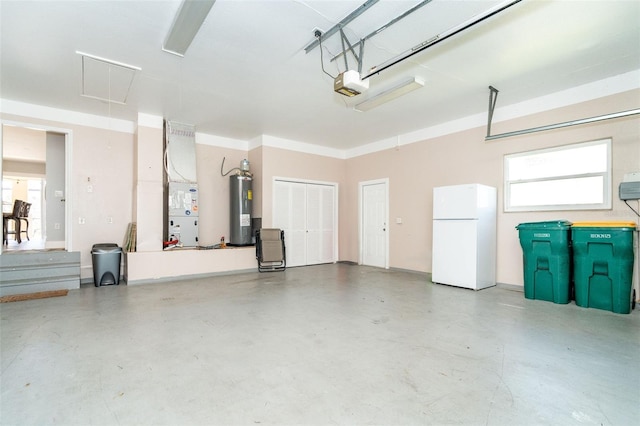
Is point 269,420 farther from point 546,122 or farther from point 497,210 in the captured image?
point 546,122

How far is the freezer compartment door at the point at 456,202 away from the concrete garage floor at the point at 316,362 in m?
1.32

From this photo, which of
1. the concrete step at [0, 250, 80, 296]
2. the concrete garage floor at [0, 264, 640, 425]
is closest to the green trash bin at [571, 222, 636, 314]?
the concrete garage floor at [0, 264, 640, 425]

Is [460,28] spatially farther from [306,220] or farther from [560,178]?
[306,220]

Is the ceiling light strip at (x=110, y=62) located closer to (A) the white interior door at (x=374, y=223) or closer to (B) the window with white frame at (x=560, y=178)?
(A) the white interior door at (x=374, y=223)

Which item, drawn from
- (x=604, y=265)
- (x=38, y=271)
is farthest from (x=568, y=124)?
(x=38, y=271)

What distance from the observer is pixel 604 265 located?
355 centimetres

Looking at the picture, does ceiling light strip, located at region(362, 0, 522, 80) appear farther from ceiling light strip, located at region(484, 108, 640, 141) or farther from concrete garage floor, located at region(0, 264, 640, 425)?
concrete garage floor, located at region(0, 264, 640, 425)

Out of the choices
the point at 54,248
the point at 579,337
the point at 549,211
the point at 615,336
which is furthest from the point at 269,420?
the point at 54,248

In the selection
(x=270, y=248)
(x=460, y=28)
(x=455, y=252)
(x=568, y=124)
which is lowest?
(x=270, y=248)

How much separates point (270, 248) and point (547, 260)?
4617 mm

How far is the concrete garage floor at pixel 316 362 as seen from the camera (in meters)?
1.71

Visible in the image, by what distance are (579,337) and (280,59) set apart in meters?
4.15

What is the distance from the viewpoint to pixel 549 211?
4.38 meters

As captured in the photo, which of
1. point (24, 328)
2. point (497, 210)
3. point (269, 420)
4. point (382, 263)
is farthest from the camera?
point (382, 263)
